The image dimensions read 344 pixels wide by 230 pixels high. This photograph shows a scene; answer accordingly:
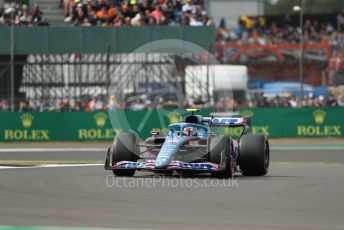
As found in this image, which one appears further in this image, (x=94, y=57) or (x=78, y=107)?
(x=94, y=57)

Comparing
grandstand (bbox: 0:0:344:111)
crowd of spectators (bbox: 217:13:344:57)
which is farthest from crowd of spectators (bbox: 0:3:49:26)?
crowd of spectators (bbox: 217:13:344:57)

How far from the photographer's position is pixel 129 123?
31.0 m

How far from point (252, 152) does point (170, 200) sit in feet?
15.1

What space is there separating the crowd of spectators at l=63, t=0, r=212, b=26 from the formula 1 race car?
62.1 feet

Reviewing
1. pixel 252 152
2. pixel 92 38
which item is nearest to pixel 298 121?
pixel 92 38

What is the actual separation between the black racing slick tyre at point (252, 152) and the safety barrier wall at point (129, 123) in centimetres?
1423

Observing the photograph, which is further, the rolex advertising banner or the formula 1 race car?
the rolex advertising banner

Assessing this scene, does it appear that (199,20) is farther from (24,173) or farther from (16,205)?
(16,205)

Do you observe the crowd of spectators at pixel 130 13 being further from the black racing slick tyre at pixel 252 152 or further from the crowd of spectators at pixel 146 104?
the black racing slick tyre at pixel 252 152

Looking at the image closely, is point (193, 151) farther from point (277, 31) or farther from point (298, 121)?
point (277, 31)

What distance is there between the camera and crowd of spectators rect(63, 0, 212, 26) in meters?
35.1

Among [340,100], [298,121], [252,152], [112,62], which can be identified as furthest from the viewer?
[340,100]

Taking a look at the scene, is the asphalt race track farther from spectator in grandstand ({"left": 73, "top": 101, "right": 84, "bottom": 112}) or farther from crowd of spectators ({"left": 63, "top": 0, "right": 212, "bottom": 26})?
crowd of spectators ({"left": 63, "top": 0, "right": 212, "bottom": 26})

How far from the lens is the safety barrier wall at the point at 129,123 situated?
3084cm
